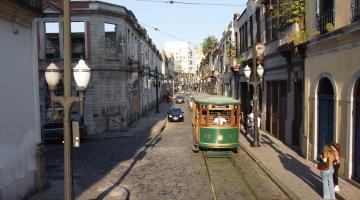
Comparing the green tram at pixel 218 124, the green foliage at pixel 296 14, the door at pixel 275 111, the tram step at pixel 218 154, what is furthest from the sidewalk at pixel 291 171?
the green foliage at pixel 296 14

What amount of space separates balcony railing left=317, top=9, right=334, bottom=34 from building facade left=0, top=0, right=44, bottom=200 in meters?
10.5

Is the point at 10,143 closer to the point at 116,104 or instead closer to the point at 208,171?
the point at 208,171

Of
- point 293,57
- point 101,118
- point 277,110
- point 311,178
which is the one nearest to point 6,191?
point 311,178

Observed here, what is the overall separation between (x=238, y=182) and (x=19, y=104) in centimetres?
783

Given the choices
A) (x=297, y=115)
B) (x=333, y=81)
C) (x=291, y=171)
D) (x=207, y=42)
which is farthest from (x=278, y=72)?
(x=207, y=42)

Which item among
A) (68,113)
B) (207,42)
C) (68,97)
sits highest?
(207,42)

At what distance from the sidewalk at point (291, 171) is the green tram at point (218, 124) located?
149 centimetres

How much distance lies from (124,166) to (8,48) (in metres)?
8.06

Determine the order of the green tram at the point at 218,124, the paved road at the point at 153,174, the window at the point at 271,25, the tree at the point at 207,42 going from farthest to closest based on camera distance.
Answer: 1. the tree at the point at 207,42
2. the window at the point at 271,25
3. the green tram at the point at 218,124
4. the paved road at the point at 153,174

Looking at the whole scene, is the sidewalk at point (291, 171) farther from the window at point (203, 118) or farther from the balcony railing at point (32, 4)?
the balcony railing at point (32, 4)

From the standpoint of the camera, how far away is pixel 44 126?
25.2 m

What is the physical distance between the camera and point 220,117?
60.6 ft

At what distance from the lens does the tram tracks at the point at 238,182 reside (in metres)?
12.3

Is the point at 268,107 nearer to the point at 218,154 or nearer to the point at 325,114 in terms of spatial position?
the point at 218,154
